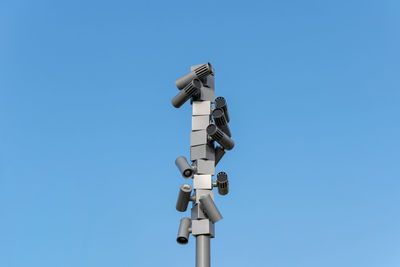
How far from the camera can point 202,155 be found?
325 inches

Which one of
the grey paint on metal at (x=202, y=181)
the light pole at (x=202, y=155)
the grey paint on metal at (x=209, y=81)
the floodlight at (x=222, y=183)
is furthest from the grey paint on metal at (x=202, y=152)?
the grey paint on metal at (x=209, y=81)

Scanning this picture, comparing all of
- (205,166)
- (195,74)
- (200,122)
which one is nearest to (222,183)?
(205,166)

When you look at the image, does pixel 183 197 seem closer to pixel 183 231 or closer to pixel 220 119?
pixel 183 231

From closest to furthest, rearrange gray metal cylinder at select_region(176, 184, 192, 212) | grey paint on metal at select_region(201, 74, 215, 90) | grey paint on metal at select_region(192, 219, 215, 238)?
grey paint on metal at select_region(192, 219, 215, 238) → gray metal cylinder at select_region(176, 184, 192, 212) → grey paint on metal at select_region(201, 74, 215, 90)

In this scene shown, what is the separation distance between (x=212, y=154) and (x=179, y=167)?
0.62 metres

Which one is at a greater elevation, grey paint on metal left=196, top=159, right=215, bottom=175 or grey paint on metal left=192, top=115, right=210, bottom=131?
grey paint on metal left=192, top=115, right=210, bottom=131

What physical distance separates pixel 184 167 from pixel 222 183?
2.17 feet

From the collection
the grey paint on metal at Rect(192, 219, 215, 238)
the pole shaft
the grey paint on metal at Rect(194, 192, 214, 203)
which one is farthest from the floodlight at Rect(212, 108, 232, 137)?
the pole shaft

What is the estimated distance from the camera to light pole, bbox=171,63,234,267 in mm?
7656

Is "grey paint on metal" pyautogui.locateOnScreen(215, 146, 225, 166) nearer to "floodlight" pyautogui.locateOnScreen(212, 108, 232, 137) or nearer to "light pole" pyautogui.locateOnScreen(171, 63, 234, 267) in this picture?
"light pole" pyautogui.locateOnScreen(171, 63, 234, 267)

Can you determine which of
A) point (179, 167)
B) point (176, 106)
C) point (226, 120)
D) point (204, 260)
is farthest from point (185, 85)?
point (204, 260)

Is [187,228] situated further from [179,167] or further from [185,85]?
[185,85]

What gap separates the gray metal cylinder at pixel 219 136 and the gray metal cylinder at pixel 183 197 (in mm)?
913

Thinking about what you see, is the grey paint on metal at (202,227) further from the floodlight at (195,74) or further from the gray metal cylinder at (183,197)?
the floodlight at (195,74)
